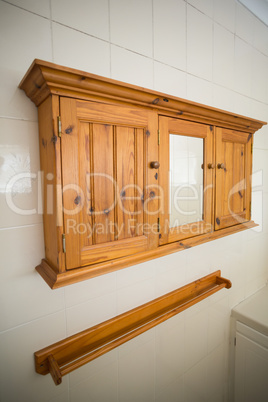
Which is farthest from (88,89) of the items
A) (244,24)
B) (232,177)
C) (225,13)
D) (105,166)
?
(244,24)

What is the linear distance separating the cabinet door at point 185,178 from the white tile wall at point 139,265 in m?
0.26

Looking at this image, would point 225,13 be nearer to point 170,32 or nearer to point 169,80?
point 170,32

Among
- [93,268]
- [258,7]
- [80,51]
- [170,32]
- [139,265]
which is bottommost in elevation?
[139,265]

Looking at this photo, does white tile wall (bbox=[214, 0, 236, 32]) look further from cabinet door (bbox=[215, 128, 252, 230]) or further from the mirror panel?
the mirror panel

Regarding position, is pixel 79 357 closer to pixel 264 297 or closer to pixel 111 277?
pixel 111 277

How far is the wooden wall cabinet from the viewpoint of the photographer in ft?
1.96

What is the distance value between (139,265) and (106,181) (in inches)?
19.4

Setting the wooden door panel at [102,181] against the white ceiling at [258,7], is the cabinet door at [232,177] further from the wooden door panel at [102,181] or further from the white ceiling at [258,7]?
the white ceiling at [258,7]

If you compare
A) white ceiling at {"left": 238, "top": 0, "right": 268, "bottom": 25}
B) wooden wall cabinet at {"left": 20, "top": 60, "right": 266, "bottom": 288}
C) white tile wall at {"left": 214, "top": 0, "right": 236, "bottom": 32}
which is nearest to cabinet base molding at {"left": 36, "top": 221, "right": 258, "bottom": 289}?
wooden wall cabinet at {"left": 20, "top": 60, "right": 266, "bottom": 288}

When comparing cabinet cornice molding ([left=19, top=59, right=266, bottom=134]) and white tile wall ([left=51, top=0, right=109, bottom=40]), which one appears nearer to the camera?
cabinet cornice molding ([left=19, top=59, right=266, bottom=134])

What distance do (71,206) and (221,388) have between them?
66.6 inches

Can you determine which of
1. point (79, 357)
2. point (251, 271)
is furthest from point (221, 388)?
point (79, 357)

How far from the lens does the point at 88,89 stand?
613mm

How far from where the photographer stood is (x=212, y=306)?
1.39 m
